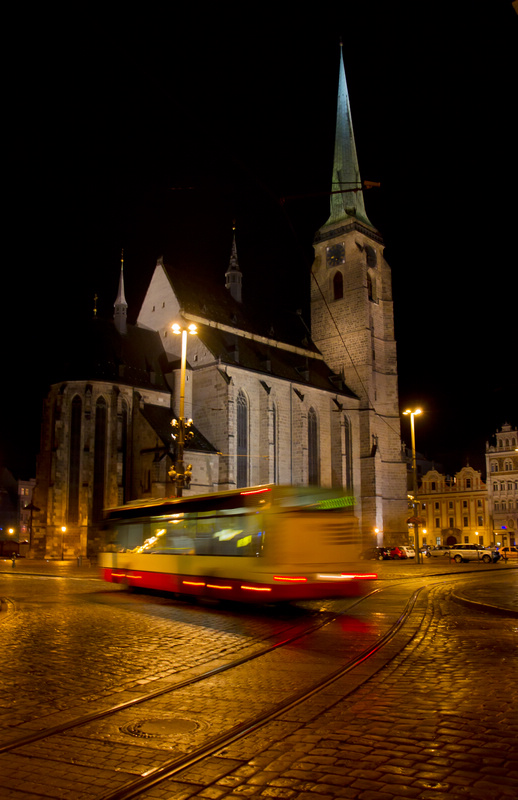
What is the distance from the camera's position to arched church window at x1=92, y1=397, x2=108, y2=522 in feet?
134

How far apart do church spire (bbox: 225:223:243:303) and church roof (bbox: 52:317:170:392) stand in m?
→ 12.0

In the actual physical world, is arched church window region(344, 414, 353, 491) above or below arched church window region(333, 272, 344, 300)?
below

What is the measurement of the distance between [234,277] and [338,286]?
936 cm

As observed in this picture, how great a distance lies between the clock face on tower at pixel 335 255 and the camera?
59.7 metres

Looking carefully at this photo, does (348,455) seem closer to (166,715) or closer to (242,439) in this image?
(242,439)

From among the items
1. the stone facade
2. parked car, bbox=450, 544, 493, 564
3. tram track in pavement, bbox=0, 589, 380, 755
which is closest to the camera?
tram track in pavement, bbox=0, 589, 380, 755

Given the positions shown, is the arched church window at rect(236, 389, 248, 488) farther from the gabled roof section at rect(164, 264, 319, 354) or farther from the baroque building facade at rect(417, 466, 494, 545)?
the baroque building facade at rect(417, 466, 494, 545)

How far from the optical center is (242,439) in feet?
152

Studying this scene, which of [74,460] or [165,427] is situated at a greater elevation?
[165,427]

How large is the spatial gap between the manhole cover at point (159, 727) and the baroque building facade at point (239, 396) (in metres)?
27.7

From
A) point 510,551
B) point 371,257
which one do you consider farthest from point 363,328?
point 510,551

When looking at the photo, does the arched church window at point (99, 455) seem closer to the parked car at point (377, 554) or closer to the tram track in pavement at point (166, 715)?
the parked car at point (377, 554)

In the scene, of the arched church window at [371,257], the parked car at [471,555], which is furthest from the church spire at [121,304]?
the parked car at [471,555]

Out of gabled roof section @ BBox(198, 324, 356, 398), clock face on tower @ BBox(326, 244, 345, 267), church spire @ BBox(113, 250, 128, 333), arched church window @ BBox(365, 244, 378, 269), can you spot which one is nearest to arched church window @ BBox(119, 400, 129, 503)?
gabled roof section @ BBox(198, 324, 356, 398)
